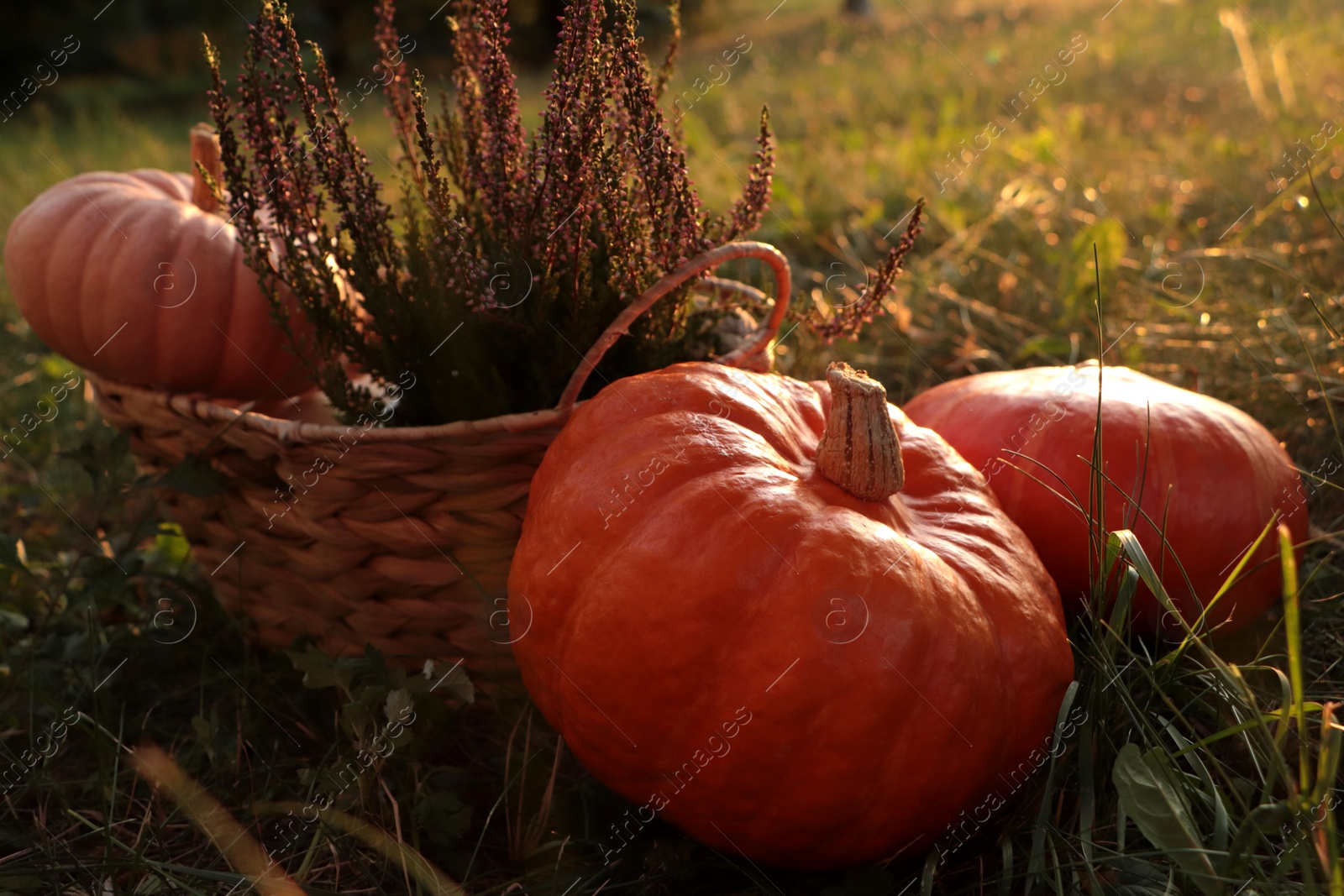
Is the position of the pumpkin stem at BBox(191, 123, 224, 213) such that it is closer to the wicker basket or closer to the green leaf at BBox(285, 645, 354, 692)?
the wicker basket

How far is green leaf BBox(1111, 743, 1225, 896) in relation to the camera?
1.08m

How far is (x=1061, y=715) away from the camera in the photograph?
1309 mm

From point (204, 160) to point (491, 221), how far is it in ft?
2.58

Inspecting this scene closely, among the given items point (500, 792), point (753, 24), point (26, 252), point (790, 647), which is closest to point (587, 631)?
point (790, 647)

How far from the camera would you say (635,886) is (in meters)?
1.35

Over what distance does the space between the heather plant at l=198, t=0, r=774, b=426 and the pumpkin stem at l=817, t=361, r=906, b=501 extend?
0.38 m

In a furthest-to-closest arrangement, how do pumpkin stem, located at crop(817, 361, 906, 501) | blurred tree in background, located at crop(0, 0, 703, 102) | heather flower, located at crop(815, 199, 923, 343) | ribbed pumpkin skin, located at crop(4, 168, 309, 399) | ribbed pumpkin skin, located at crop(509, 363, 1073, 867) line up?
blurred tree in background, located at crop(0, 0, 703, 102)
ribbed pumpkin skin, located at crop(4, 168, 309, 399)
heather flower, located at crop(815, 199, 923, 343)
pumpkin stem, located at crop(817, 361, 906, 501)
ribbed pumpkin skin, located at crop(509, 363, 1073, 867)

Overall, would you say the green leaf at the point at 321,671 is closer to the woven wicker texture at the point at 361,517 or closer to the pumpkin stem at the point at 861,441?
the woven wicker texture at the point at 361,517

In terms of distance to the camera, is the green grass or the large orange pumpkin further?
the large orange pumpkin

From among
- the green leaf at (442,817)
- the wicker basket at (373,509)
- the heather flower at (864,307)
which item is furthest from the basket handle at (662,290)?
the green leaf at (442,817)

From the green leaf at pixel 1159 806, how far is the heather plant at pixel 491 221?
931mm

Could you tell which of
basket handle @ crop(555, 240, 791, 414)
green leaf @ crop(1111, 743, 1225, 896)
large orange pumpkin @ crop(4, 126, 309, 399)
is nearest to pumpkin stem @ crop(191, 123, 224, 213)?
large orange pumpkin @ crop(4, 126, 309, 399)

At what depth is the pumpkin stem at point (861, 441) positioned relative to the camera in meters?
1.37

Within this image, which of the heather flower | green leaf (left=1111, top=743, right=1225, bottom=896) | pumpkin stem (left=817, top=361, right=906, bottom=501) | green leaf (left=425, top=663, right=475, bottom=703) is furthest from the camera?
the heather flower
